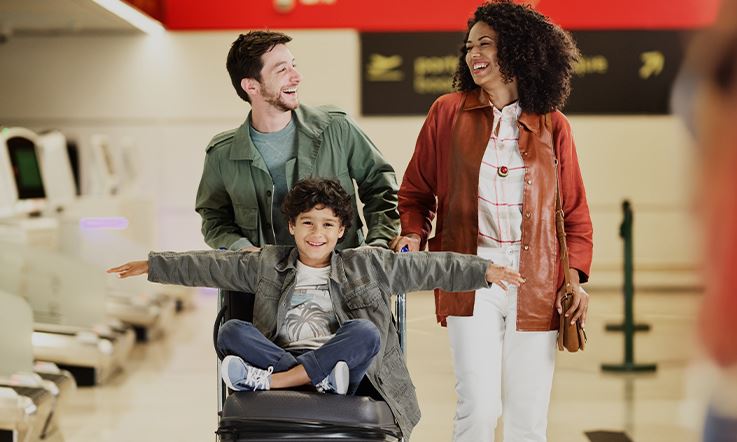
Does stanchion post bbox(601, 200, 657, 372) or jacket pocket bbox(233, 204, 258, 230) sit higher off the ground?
jacket pocket bbox(233, 204, 258, 230)

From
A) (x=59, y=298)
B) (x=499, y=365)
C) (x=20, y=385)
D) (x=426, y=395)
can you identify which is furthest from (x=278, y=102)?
(x=59, y=298)

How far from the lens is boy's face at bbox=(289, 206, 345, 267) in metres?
2.48

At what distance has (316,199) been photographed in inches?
97.2

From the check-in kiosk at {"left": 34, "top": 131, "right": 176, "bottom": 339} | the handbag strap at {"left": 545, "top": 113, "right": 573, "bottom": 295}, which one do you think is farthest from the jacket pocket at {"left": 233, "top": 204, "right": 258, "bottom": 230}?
the check-in kiosk at {"left": 34, "top": 131, "right": 176, "bottom": 339}

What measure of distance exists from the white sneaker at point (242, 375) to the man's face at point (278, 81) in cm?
72

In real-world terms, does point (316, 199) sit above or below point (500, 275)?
above

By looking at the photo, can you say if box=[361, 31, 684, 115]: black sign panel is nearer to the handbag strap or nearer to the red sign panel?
the red sign panel

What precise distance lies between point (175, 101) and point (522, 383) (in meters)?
7.66

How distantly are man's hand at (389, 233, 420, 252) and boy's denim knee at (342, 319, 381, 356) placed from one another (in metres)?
0.36

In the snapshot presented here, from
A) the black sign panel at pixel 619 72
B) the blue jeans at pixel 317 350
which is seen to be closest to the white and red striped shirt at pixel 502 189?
the blue jeans at pixel 317 350

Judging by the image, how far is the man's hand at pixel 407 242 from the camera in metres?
2.59

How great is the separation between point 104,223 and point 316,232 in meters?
4.97

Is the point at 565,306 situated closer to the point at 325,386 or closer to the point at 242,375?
the point at 325,386

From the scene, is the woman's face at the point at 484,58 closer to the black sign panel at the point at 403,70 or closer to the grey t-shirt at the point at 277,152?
the grey t-shirt at the point at 277,152
